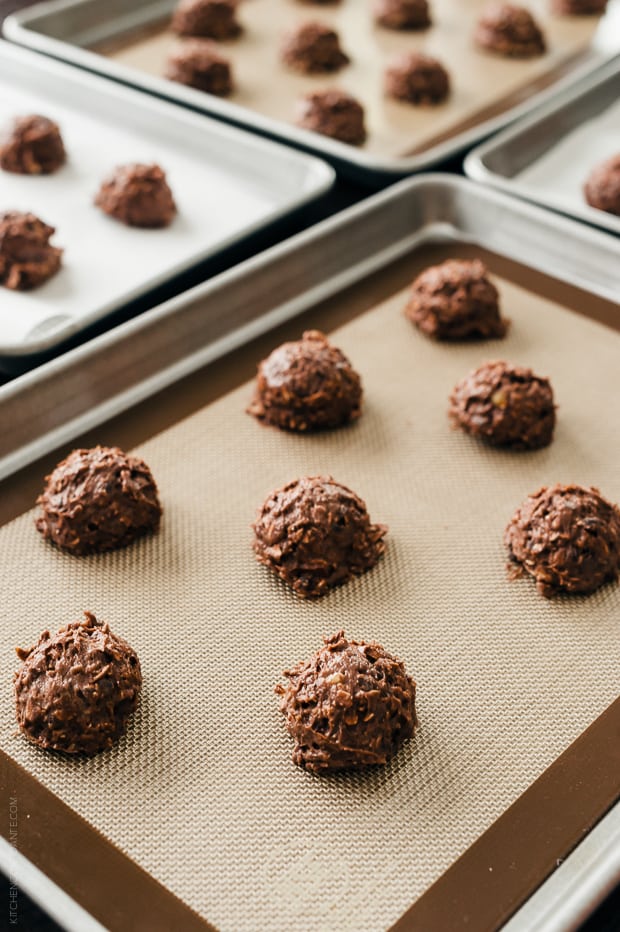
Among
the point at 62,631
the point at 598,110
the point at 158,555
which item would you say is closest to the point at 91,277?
the point at 158,555

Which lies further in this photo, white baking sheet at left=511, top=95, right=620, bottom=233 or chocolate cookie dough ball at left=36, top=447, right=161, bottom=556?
white baking sheet at left=511, top=95, right=620, bottom=233

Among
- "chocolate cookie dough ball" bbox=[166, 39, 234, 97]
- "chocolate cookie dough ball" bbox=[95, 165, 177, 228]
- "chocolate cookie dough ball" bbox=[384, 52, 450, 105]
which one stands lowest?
"chocolate cookie dough ball" bbox=[95, 165, 177, 228]

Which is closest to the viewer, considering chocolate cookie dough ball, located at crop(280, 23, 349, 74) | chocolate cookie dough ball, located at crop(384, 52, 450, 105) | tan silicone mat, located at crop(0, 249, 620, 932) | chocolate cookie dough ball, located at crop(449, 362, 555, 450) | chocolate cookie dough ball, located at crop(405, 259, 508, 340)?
tan silicone mat, located at crop(0, 249, 620, 932)

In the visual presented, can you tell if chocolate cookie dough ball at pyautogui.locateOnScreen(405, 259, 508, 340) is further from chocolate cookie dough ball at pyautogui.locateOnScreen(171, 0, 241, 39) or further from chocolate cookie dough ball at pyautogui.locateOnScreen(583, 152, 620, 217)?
chocolate cookie dough ball at pyautogui.locateOnScreen(171, 0, 241, 39)

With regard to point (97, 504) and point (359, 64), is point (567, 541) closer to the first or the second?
point (97, 504)

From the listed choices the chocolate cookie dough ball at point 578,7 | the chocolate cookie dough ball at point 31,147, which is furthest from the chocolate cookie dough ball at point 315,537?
the chocolate cookie dough ball at point 578,7

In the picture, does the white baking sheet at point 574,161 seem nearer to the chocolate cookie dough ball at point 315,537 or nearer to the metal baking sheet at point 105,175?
the metal baking sheet at point 105,175

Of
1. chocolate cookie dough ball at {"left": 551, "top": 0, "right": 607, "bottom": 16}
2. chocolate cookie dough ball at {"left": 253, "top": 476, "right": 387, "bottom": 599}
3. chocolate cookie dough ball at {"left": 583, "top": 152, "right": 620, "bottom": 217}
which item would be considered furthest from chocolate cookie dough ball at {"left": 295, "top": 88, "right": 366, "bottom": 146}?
chocolate cookie dough ball at {"left": 253, "top": 476, "right": 387, "bottom": 599}
